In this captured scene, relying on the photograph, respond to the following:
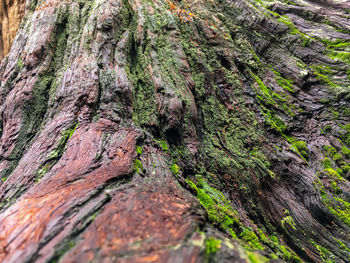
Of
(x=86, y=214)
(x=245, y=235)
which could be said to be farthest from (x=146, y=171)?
(x=245, y=235)

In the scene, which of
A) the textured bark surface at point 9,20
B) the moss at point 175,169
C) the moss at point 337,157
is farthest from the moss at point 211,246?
the textured bark surface at point 9,20

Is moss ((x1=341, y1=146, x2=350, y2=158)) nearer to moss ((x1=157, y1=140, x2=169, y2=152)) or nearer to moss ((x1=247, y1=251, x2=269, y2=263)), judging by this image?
moss ((x1=157, y1=140, x2=169, y2=152))

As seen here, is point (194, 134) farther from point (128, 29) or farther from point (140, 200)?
point (128, 29)

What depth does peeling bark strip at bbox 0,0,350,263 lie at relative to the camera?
3.42 meters

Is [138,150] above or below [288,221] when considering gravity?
above

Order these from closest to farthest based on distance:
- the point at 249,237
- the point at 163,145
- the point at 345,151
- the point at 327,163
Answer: the point at 249,237, the point at 163,145, the point at 327,163, the point at 345,151

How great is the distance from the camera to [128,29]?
1132cm

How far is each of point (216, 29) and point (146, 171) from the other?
465 inches

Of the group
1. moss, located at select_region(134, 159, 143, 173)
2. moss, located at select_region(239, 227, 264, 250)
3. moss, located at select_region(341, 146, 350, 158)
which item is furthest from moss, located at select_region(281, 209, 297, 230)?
moss, located at select_region(134, 159, 143, 173)

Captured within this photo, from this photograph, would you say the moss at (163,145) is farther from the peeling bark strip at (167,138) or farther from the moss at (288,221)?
the moss at (288,221)

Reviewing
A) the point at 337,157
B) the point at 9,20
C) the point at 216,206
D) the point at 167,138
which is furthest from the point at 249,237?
the point at 9,20

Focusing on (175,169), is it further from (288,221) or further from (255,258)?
(288,221)

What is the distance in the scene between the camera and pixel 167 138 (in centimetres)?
766

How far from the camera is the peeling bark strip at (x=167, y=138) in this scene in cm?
342
